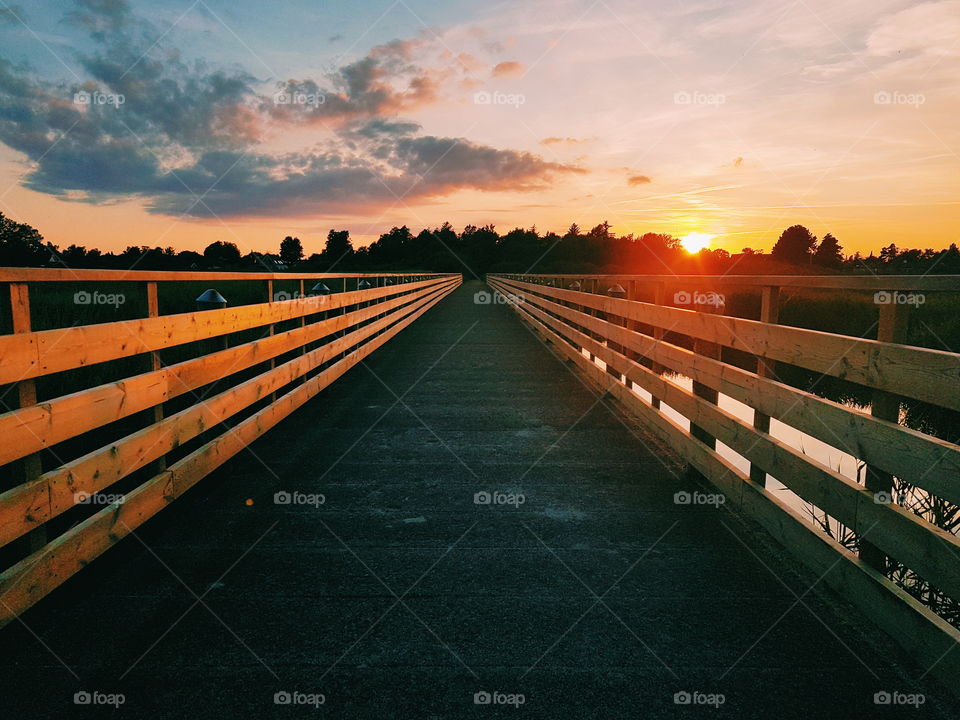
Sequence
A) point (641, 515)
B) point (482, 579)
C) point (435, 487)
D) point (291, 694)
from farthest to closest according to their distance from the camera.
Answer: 1. point (435, 487)
2. point (641, 515)
3. point (482, 579)
4. point (291, 694)

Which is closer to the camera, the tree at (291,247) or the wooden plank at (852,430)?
the wooden plank at (852,430)

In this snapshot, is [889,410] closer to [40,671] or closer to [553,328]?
[40,671]

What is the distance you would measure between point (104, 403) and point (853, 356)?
3548mm

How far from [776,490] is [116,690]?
Answer: 16.0ft

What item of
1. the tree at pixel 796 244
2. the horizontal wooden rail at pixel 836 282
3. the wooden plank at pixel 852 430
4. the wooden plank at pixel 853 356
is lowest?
the wooden plank at pixel 852 430

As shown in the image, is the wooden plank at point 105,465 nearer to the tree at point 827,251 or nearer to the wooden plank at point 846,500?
the wooden plank at point 846,500

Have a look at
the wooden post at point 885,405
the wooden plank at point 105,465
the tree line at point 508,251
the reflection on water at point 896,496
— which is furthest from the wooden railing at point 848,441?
the tree line at point 508,251

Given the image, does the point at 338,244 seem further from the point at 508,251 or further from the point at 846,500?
the point at 846,500

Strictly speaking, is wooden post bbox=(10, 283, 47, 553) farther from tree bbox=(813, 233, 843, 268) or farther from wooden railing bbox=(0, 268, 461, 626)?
tree bbox=(813, 233, 843, 268)

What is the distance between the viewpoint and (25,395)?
2.95m

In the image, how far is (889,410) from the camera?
8.99 ft

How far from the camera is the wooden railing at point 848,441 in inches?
95.3

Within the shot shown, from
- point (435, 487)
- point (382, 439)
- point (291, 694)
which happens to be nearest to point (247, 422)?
point (382, 439)

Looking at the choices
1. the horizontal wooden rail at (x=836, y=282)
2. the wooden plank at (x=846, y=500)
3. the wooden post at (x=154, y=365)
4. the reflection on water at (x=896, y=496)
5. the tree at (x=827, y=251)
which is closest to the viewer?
the wooden plank at (x=846, y=500)
